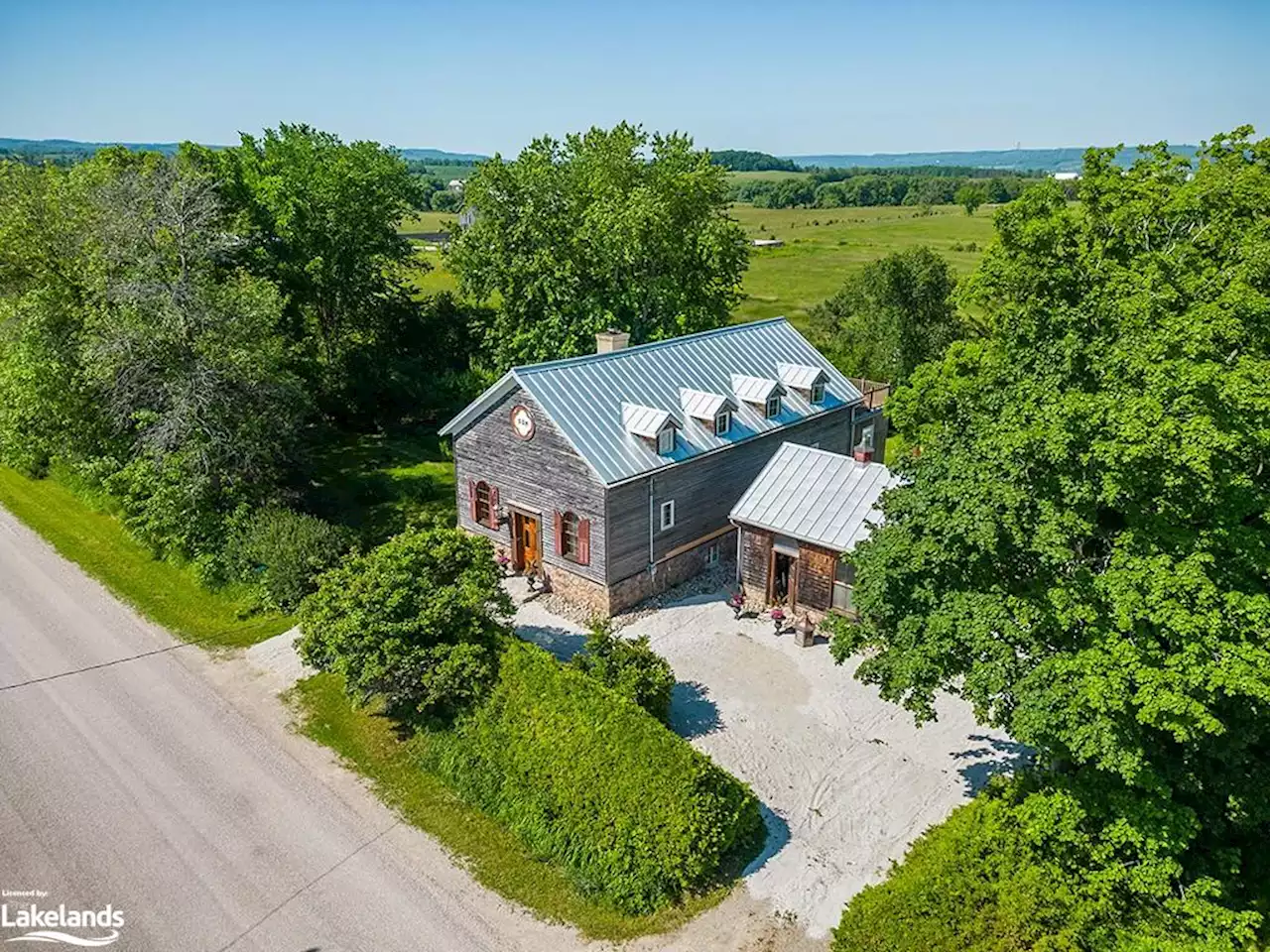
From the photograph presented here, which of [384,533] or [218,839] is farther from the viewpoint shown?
[384,533]

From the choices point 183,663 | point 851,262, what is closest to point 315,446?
point 183,663

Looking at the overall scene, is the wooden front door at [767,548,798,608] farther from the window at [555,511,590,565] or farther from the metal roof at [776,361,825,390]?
the metal roof at [776,361,825,390]

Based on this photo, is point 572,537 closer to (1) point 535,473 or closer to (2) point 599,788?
(1) point 535,473

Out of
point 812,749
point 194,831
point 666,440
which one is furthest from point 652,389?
point 194,831

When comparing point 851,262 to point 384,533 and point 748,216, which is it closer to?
point 748,216

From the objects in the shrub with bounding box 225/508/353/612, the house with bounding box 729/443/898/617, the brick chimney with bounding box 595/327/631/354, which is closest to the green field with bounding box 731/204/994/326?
the brick chimney with bounding box 595/327/631/354
